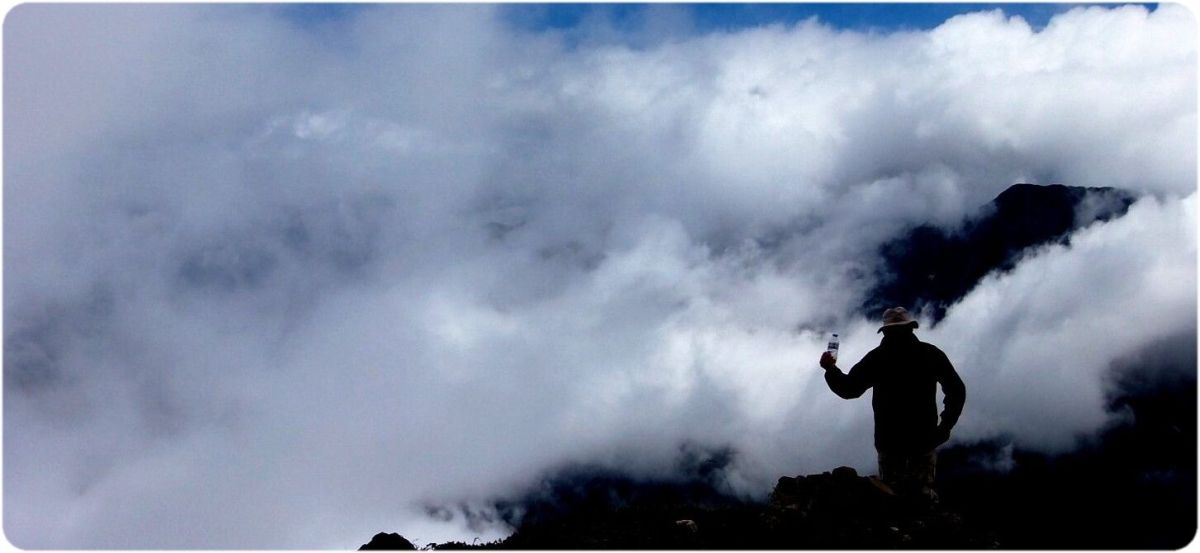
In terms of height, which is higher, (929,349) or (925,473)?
(929,349)

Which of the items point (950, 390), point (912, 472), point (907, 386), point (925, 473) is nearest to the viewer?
point (950, 390)

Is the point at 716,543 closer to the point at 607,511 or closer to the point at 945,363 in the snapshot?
the point at 607,511

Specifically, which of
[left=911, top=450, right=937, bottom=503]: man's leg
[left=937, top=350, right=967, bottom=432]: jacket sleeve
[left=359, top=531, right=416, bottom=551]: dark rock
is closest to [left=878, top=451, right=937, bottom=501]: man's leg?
[left=911, top=450, right=937, bottom=503]: man's leg

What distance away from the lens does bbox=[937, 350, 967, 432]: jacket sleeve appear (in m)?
15.2

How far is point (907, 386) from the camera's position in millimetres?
15453

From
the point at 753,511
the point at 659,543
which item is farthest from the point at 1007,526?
the point at 659,543

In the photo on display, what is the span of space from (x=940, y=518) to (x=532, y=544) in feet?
23.1

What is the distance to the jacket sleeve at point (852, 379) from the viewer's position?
51.1 ft

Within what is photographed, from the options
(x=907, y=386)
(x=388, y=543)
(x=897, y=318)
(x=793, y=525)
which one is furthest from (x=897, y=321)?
(x=388, y=543)

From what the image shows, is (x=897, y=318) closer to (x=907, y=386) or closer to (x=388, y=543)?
(x=907, y=386)

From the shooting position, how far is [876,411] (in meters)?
16.0

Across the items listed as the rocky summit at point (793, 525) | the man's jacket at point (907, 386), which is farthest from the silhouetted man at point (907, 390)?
the rocky summit at point (793, 525)

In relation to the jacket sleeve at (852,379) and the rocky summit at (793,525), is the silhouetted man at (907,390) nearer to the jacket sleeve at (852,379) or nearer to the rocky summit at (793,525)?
the jacket sleeve at (852,379)

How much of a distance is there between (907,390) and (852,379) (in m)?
0.92
